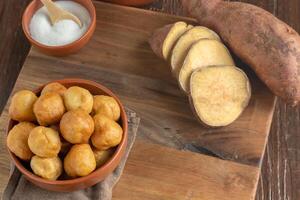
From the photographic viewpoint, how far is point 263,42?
1118 mm

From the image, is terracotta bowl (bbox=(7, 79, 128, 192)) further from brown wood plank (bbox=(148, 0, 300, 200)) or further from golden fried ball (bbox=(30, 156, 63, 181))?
brown wood plank (bbox=(148, 0, 300, 200))

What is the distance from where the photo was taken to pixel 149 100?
1.17 m

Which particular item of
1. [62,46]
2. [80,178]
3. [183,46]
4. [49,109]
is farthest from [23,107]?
[183,46]

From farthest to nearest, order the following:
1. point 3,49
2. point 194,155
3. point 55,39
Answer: point 3,49, point 55,39, point 194,155

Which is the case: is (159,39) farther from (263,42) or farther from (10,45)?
(10,45)

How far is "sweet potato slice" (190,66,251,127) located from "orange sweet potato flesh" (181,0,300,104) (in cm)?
5

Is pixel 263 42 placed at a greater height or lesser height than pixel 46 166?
greater

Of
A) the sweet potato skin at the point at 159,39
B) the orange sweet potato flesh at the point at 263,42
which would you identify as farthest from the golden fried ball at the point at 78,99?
the orange sweet potato flesh at the point at 263,42

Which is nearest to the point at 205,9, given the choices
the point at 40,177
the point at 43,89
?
the point at 43,89

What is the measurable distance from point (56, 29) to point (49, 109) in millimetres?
342

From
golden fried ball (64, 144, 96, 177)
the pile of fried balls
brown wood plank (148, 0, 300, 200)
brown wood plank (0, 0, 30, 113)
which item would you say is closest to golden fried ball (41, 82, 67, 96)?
the pile of fried balls

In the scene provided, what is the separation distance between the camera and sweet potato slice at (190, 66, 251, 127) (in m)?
1.11

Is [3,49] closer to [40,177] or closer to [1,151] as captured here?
[1,151]

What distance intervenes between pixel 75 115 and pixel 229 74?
37 cm
